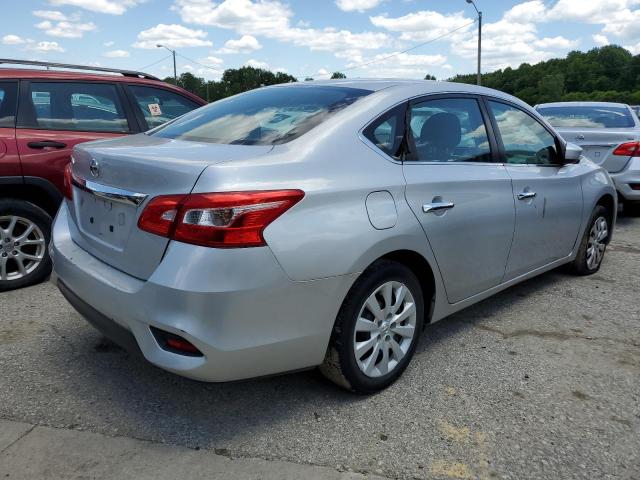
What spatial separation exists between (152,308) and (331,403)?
105 cm

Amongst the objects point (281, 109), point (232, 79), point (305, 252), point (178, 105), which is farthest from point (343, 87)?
point (232, 79)

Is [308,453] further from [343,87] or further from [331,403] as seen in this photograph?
[343,87]

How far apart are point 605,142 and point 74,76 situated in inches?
242

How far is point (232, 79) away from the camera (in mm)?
94688

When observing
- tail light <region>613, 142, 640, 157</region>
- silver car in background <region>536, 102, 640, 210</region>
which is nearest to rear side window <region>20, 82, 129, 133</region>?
silver car in background <region>536, 102, 640, 210</region>

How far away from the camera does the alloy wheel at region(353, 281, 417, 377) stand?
8.86ft

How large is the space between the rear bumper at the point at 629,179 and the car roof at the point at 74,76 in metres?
5.20

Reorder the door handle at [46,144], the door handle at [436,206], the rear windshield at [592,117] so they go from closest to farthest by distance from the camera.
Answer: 1. the door handle at [436,206]
2. the door handle at [46,144]
3. the rear windshield at [592,117]

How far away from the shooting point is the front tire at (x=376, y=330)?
2594 millimetres

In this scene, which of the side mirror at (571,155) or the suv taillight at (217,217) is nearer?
the suv taillight at (217,217)

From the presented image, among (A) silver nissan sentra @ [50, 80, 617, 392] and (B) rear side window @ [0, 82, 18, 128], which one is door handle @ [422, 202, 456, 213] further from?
(B) rear side window @ [0, 82, 18, 128]

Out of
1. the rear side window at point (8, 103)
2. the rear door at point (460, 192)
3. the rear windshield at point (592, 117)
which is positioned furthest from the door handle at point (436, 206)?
the rear windshield at point (592, 117)

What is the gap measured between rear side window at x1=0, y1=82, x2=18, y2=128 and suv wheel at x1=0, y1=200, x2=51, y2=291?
0.60 meters

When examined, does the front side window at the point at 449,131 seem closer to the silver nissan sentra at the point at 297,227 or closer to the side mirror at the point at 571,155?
the silver nissan sentra at the point at 297,227
